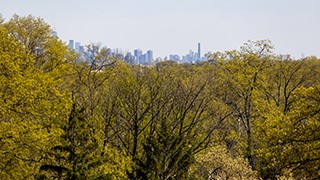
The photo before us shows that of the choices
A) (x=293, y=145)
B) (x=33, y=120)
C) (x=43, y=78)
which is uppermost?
(x=43, y=78)

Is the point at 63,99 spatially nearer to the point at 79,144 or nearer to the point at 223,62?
the point at 79,144

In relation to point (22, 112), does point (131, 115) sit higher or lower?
lower

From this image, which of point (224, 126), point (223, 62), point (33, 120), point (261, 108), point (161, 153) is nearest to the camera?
point (33, 120)

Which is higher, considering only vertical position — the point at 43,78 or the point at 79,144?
the point at 43,78

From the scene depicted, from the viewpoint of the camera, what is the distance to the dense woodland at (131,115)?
1586cm

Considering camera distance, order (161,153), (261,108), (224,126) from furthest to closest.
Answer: (224,126)
(261,108)
(161,153)

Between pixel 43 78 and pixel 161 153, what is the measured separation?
643 centimetres

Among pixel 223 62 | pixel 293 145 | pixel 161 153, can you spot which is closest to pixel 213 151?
pixel 161 153

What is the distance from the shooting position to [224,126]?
3266 centimetres

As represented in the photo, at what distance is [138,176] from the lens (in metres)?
19.3

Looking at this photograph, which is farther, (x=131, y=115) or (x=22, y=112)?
(x=131, y=115)

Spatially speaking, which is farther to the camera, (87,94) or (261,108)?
(261,108)

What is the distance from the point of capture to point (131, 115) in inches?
970

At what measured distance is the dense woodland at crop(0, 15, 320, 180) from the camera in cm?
1586
